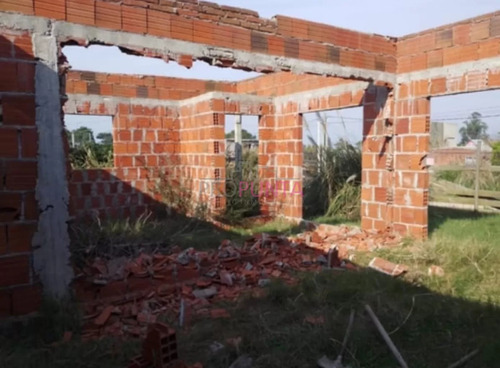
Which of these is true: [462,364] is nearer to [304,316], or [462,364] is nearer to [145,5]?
[304,316]

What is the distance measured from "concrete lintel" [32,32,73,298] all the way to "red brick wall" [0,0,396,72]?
1.27 feet

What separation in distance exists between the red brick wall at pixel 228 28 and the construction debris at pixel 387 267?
2.69 meters

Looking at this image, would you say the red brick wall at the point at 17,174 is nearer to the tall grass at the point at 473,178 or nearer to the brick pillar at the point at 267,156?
the brick pillar at the point at 267,156

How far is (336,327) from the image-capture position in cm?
315

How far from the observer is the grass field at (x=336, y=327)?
110 inches

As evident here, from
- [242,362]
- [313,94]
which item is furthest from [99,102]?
[242,362]

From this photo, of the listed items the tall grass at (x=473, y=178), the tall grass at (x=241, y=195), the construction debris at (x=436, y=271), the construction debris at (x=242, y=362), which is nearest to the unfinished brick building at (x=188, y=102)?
the tall grass at (x=241, y=195)

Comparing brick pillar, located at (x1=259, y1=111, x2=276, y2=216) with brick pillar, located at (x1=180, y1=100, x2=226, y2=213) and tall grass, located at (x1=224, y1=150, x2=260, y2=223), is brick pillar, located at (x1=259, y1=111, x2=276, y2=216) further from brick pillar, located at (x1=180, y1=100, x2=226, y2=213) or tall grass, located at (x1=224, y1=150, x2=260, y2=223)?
brick pillar, located at (x1=180, y1=100, x2=226, y2=213)

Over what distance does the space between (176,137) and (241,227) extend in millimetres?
2646

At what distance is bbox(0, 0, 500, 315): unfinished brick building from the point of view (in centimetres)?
327

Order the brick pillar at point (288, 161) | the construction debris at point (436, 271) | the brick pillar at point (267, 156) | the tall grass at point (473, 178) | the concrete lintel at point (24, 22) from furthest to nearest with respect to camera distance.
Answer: the tall grass at point (473, 178), the brick pillar at point (267, 156), the brick pillar at point (288, 161), the construction debris at point (436, 271), the concrete lintel at point (24, 22)

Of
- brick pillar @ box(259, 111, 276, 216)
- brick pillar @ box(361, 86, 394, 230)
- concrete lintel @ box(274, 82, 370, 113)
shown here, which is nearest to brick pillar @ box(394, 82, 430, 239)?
brick pillar @ box(361, 86, 394, 230)

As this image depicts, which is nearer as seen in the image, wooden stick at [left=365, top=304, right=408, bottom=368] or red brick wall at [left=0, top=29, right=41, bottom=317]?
wooden stick at [left=365, top=304, right=408, bottom=368]

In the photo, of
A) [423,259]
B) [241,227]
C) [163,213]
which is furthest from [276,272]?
[163,213]
